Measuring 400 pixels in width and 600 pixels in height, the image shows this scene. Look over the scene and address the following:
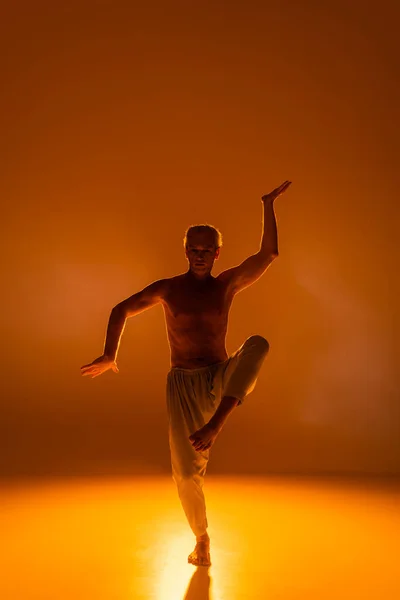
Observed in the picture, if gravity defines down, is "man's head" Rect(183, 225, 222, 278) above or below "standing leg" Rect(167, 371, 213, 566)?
above

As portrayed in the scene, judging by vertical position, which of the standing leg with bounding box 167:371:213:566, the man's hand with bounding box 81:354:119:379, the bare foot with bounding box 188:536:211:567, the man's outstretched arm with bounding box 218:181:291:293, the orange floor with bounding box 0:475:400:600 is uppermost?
the man's outstretched arm with bounding box 218:181:291:293

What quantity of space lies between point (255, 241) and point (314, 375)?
1068mm

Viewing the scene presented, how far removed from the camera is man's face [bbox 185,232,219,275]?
11.7 ft

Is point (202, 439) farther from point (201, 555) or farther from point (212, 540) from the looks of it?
point (212, 540)

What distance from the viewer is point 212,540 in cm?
383

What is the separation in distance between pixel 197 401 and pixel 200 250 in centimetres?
58

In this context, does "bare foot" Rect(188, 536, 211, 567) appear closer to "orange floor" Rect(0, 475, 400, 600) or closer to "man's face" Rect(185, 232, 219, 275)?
"orange floor" Rect(0, 475, 400, 600)

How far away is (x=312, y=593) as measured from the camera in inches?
121

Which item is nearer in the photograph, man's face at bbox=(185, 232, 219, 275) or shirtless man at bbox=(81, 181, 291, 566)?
shirtless man at bbox=(81, 181, 291, 566)

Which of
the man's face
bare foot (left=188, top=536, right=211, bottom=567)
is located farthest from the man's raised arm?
bare foot (left=188, top=536, right=211, bottom=567)

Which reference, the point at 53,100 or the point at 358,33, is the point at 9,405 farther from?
the point at 358,33

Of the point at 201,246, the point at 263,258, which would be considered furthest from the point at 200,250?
the point at 263,258

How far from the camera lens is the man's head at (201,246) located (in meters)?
3.57

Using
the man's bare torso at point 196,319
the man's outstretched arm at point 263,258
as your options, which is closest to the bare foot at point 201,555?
the man's bare torso at point 196,319
